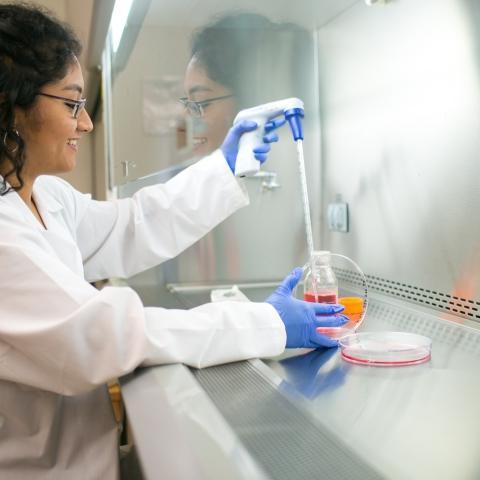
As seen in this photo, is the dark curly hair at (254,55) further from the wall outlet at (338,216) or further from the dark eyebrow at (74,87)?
the dark eyebrow at (74,87)

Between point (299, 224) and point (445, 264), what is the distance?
30.5 inches

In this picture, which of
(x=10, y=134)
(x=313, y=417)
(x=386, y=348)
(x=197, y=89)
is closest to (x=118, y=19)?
(x=197, y=89)

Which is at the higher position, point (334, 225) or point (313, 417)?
point (334, 225)

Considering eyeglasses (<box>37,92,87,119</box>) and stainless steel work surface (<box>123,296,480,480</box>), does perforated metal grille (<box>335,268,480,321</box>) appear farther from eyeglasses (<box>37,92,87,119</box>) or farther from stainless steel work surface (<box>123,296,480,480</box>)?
eyeglasses (<box>37,92,87,119</box>)

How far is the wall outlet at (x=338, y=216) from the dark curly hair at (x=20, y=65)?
95 centimetres

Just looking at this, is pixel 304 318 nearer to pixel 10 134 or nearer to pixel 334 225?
pixel 10 134

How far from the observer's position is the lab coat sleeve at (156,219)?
1708 millimetres

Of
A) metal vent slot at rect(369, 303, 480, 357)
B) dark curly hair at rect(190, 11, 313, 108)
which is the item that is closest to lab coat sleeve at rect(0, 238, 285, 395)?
metal vent slot at rect(369, 303, 480, 357)

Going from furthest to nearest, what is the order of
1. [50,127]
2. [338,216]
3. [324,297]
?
[338,216] → [324,297] → [50,127]

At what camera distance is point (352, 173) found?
1.79 m

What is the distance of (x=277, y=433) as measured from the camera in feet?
2.46

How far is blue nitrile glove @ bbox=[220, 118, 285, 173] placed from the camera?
1.64 metres

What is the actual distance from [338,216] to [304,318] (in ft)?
2.56

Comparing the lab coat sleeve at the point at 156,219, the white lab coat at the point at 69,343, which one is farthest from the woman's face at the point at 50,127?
the lab coat sleeve at the point at 156,219
